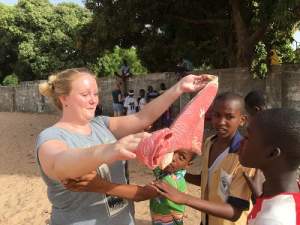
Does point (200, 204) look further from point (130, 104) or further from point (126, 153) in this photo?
point (130, 104)

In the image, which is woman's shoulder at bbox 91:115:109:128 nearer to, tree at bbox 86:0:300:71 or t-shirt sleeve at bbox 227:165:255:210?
t-shirt sleeve at bbox 227:165:255:210

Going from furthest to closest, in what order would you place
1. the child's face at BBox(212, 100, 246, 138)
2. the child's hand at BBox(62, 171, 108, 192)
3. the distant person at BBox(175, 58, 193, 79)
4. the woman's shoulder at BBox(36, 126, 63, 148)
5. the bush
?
the bush
the distant person at BBox(175, 58, 193, 79)
the child's face at BBox(212, 100, 246, 138)
the woman's shoulder at BBox(36, 126, 63, 148)
the child's hand at BBox(62, 171, 108, 192)

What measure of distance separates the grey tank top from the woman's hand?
1.83 ft

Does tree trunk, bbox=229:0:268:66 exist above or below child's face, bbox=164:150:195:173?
above

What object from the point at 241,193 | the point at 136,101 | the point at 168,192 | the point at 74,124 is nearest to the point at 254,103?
the point at 241,193

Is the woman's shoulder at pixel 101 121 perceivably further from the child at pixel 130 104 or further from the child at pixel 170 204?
the child at pixel 130 104

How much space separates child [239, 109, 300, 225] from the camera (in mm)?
1838

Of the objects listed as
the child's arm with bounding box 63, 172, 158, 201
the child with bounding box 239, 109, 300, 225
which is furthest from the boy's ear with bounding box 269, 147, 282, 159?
the child's arm with bounding box 63, 172, 158, 201

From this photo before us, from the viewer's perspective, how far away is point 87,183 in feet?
6.74

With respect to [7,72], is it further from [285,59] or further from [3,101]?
[285,59]

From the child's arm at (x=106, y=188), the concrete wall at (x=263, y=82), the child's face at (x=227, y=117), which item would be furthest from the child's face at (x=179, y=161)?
the concrete wall at (x=263, y=82)

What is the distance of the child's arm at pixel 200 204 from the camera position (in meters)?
2.31

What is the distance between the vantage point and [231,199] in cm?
249

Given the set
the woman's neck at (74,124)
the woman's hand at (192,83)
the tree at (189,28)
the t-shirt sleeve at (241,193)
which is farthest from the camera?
the tree at (189,28)
